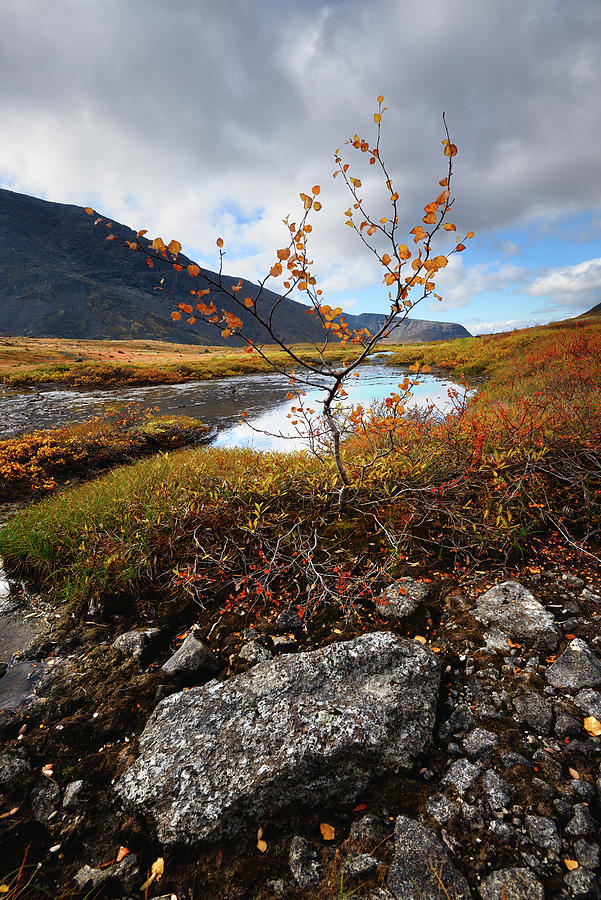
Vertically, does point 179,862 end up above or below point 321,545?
below

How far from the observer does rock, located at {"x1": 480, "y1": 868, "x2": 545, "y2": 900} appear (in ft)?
5.67

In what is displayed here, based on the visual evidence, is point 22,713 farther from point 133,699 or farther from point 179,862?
point 179,862

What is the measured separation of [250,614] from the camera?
13.3 feet

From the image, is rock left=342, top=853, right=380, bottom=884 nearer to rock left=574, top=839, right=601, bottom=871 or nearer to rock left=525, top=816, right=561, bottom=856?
rock left=525, top=816, right=561, bottom=856

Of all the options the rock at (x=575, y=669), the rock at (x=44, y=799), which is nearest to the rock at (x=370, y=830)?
the rock at (x=575, y=669)

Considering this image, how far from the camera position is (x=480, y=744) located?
2.41m

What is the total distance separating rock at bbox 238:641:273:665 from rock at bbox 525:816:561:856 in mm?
2123

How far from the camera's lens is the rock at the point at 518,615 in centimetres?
307

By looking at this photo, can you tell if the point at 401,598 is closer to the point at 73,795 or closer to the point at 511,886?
the point at 511,886

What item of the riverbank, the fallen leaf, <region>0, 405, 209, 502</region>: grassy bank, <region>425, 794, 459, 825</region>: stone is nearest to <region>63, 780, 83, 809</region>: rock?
A: the riverbank

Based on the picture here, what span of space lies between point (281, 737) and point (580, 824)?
172cm

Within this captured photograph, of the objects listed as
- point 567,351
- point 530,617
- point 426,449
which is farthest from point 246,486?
point 567,351

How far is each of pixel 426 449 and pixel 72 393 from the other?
1191 inches

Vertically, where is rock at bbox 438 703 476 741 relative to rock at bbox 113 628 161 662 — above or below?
above
